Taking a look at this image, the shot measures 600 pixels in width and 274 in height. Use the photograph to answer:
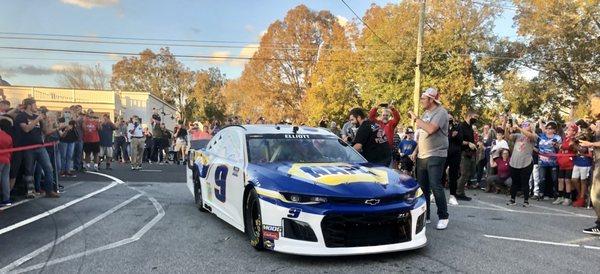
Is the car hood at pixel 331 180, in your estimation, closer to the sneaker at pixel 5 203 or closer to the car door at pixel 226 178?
the car door at pixel 226 178

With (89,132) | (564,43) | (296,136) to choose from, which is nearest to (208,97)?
(564,43)

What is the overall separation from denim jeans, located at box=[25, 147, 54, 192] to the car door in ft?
11.3

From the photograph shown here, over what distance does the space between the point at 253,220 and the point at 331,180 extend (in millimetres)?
1015

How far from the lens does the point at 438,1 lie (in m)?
30.4

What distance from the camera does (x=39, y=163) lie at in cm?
910

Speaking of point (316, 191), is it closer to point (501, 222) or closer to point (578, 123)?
point (501, 222)

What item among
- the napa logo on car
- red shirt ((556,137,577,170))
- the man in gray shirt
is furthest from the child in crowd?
red shirt ((556,137,577,170))

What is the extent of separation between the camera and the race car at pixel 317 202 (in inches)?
184

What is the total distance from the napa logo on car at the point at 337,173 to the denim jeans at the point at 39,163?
5.67m

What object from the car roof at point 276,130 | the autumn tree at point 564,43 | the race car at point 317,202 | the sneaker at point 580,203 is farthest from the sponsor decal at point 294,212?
the autumn tree at point 564,43

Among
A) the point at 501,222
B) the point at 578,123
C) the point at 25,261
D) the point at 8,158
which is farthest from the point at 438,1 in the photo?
the point at 25,261

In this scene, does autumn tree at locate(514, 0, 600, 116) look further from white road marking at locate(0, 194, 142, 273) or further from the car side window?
white road marking at locate(0, 194, 142, 273)

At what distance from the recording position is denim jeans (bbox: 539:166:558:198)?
1098 cm

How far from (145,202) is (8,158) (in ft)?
7.42
